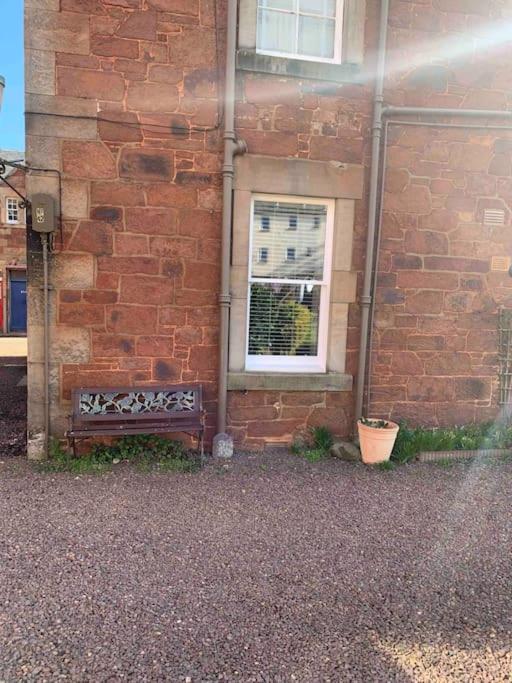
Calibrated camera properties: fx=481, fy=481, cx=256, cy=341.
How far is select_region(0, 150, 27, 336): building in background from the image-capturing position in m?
19.6

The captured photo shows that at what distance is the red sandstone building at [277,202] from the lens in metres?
4.65

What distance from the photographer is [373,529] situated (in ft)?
11.9

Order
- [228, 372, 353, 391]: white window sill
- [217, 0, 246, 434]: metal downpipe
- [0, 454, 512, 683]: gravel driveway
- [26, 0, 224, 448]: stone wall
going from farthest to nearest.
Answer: [228, 372, 353, 391]: white window sill, [217, 0, 246, 434]: metal downpipe, [26, 0, 224, 448]: stone wall, [0, 454, 512, 683]: gravel driveway

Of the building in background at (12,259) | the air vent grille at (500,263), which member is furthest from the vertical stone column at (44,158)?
the building in background at (12,259)

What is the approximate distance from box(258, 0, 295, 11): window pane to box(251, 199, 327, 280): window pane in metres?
1.99

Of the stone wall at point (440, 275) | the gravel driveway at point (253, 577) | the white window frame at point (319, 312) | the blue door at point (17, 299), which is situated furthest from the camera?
the blue door at point (17, 299)

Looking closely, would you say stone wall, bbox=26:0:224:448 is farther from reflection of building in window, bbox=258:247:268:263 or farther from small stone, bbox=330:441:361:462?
small stone, bbox=330:441:361:462

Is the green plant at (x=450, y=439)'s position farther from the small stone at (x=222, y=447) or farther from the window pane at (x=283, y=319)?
the small stone at (x=222, y=447)

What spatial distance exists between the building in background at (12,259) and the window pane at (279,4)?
1728 centimetres

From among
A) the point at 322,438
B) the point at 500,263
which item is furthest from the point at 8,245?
the point at 500,263

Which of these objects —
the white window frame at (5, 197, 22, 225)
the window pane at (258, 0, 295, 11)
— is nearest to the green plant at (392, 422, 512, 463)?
the window pane at (258, 0, 295, 11)

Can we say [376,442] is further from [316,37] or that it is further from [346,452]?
[316,37]

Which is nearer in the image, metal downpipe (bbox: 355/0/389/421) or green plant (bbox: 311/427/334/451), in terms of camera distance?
metal downpipe (bbox: 355/0/389/421)

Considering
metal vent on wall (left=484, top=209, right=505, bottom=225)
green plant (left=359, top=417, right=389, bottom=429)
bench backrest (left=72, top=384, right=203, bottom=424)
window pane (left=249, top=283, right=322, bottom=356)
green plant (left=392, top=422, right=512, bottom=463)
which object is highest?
metal vent on wall (left=484, top=209, right=505, bottom=225)
